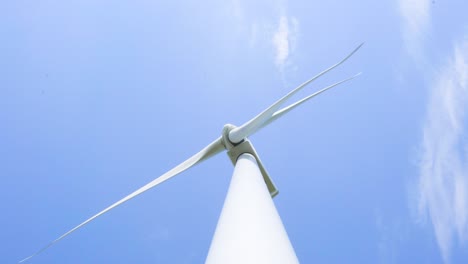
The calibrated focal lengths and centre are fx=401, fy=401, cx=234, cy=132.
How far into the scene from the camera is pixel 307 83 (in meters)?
12.3

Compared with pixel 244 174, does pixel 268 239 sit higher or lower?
lower

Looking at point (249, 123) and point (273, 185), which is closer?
point (249, 123)

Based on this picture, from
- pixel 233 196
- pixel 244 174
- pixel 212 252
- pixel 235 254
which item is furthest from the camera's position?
pixel 244 174

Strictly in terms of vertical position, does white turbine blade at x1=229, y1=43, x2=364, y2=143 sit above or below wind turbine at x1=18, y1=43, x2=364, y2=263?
above

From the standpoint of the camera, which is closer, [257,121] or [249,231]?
[249,231]

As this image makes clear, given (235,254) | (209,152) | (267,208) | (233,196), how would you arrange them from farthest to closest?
(209,152) < (233,196) < (267,208) < (235,254)

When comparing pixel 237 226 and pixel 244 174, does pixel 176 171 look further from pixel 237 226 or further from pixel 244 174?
pixel 237 226

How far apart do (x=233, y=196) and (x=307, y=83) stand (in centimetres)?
689

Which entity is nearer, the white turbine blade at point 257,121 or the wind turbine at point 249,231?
the wind turbine at point 249,231

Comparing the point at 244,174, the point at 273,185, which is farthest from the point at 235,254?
the point at 273,185

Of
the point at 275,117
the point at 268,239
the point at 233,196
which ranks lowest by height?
the point at 268,239

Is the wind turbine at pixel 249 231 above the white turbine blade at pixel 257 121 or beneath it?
beneath

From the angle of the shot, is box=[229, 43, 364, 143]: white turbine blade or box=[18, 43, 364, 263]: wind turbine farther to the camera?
box=[229, 43, 364, 143]: white turbine blade

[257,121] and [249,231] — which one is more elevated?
[257,121]
